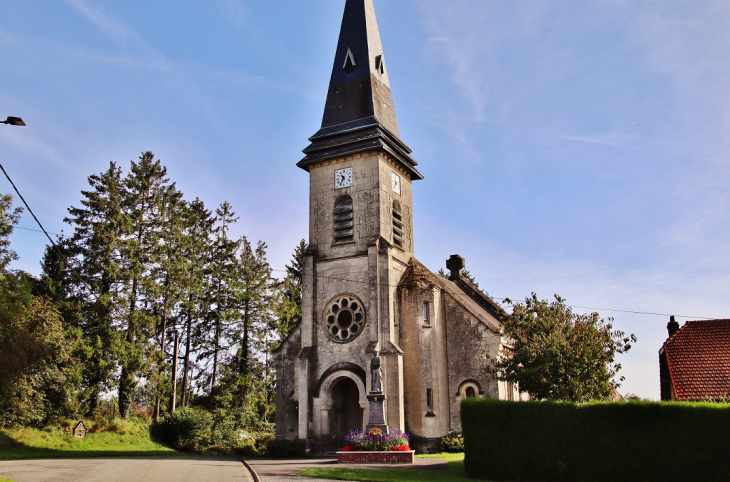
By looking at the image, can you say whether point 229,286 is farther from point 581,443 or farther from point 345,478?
point 581,443

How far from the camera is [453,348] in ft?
97.1

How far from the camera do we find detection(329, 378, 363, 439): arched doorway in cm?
2958

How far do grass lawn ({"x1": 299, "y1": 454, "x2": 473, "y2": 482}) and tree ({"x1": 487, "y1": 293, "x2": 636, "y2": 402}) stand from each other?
445cm

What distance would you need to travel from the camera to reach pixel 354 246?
30.6 m

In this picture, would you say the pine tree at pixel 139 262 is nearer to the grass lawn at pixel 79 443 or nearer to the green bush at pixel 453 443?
the grass lawn at pixel 79 443

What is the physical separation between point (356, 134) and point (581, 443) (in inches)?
780

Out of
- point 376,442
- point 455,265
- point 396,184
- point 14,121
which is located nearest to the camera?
point 14,121

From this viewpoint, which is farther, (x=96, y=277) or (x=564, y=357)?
(x=96, y=277)

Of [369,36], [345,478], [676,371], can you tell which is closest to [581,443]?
[345,478]

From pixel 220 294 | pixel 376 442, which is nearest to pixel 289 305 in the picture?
pixel 220 294

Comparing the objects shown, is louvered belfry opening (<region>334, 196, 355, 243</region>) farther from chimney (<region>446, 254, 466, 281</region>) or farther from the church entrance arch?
chimney (<region>446, 254, 466, 281</region>)

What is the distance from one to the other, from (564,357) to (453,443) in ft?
26.6

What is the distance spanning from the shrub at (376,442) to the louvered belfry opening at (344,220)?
10.1 metres

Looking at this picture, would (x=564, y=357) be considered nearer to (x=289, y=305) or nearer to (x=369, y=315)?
(x=369, y=315)
